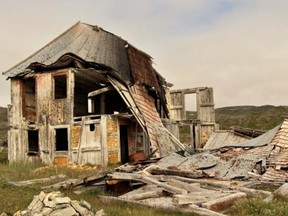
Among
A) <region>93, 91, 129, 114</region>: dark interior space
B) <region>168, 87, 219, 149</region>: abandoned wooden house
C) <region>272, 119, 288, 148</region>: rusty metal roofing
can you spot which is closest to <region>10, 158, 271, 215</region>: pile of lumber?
<region>272, 119, 288, 148</region>: rusty metal roofing

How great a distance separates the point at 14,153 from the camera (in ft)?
79.6

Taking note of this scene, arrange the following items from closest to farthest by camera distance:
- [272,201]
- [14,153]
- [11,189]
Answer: [272,201] < [11,189] < [14,153]

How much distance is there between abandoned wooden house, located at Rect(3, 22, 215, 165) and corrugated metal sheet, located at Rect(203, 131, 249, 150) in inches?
196

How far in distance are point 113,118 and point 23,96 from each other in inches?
259

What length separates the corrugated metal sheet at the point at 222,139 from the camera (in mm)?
26597

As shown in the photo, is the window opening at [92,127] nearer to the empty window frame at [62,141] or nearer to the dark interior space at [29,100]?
the empty window frame at [62,141]

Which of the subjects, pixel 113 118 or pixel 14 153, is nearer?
pixel 113 118

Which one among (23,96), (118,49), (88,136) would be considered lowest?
(88,136)

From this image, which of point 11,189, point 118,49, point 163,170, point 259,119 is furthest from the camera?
point 259,119

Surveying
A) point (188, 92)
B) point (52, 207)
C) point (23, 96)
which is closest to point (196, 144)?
point (188, 92)

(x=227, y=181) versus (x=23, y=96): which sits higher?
(x=23, y=96)

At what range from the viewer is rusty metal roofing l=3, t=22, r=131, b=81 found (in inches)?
953

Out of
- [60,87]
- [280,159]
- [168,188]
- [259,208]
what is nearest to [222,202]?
[259,208]

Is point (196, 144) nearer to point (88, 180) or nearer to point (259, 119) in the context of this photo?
point (88, 180)
